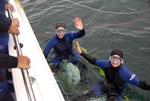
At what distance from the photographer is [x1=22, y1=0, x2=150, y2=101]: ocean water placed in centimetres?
747

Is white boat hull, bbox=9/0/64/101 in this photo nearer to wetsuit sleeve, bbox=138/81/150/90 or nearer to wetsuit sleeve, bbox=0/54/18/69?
wetsuit sleeve, bbox=0/54/18/69

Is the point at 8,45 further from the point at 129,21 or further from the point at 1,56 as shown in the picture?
the point at 129,21

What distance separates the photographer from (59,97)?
4.45m

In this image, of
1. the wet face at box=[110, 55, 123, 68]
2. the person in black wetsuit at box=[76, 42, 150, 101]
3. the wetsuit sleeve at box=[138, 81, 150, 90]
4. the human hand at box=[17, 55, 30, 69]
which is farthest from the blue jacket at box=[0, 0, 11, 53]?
the wetsuit sleeve at box=[138, 81, 150, 90]

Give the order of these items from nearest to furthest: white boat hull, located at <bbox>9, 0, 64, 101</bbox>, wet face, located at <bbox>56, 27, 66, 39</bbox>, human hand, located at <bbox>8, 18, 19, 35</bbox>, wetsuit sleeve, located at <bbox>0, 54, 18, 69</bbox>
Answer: wetsuit sleeve, located at <bbox>0, 54, 18, 69</bbox> → white boat hull, located at <bbox>9, 0, 64, 101</bbox> → human hand, located at <bbox>8, 18, 19, 35</bbox> → wet face, located at <bbox>56, 27, 66, 39</bbox>

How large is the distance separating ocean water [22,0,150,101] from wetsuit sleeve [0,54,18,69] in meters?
3.14

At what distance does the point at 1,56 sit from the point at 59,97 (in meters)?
1.21

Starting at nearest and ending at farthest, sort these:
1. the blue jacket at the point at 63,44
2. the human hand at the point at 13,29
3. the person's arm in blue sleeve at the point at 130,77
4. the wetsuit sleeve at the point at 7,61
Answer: the wetsuit sleeve at the point at 7,61 → the human hand at the point at 13,29 → the person's arm in blue sleeve at the point at 130,77 → the blue jacket at the point at 63,44

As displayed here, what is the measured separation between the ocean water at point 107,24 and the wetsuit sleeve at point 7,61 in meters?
3.14

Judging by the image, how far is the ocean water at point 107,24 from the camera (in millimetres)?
7473

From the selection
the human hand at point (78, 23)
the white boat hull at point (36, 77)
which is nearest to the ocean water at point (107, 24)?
the human hand at point (78, 23)

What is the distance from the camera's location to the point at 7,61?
12.2 feet

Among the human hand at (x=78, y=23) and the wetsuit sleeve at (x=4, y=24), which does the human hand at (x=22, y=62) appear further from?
the human hand at (x=78, y=23)

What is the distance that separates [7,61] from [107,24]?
5.64 metres
